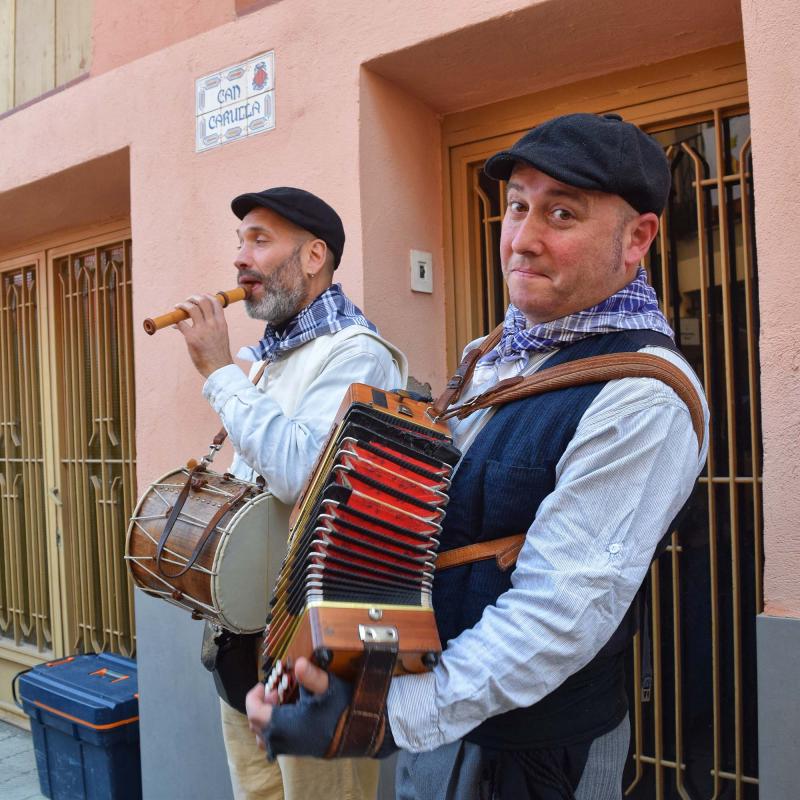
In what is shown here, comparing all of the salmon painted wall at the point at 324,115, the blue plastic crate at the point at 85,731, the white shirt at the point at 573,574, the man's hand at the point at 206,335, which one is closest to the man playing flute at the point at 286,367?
the man's hand at the point at 206,335

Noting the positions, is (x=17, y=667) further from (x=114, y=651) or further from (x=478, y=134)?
(x=478, y=134)

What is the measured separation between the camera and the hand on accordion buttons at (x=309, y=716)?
111 cm

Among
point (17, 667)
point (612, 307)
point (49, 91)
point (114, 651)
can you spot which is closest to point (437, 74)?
point (612, 307)

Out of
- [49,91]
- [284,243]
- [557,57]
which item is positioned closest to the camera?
[284,243]

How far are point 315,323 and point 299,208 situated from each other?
14.0 inches

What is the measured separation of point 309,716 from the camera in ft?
3.64

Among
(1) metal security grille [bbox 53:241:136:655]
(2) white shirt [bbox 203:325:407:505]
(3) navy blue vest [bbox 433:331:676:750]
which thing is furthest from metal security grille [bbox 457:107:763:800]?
(1) metal security grille [bbox 53:241:136:655]

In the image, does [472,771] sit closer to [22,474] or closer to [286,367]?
[286,367]

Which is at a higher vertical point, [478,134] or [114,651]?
[478,134]

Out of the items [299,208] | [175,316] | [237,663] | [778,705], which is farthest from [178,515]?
[778,705]

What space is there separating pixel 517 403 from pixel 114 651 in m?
3.93

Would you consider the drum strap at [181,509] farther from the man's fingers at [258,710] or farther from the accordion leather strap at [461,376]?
the man's fingers at [258,710]

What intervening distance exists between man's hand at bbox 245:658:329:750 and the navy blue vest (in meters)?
0.34

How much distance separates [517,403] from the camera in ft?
4.71
